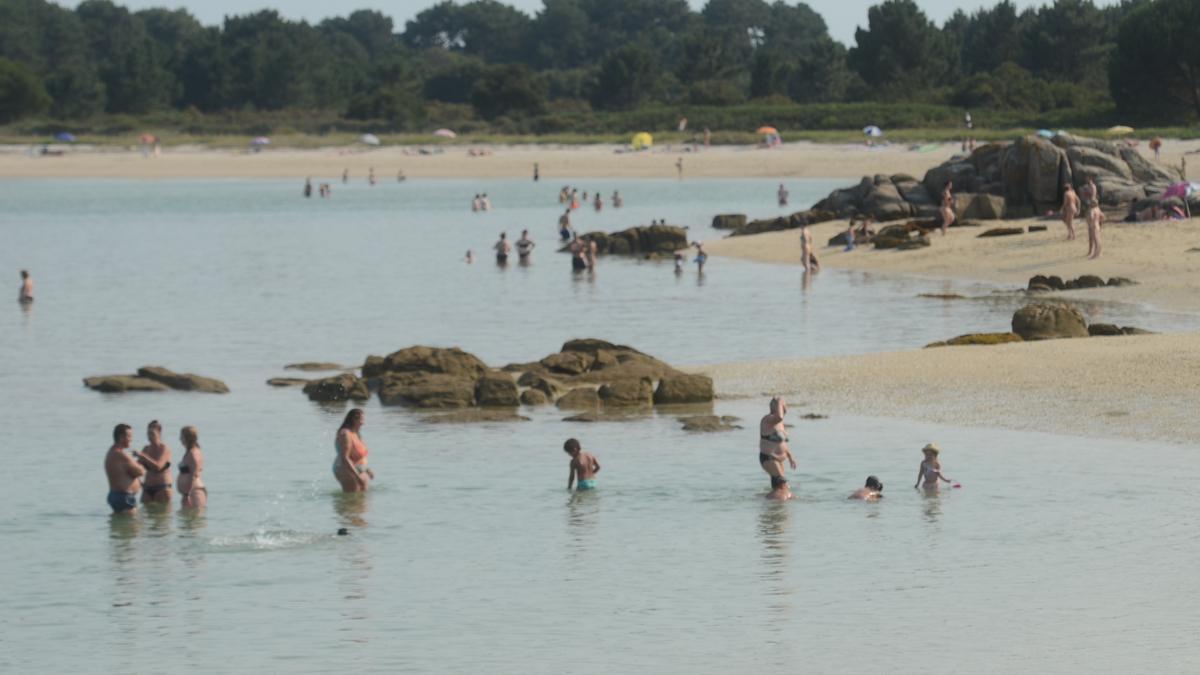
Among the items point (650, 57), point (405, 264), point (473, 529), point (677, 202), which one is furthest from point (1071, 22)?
point (473, 529)

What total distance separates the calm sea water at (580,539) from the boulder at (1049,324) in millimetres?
2638

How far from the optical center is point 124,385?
31.0 meters

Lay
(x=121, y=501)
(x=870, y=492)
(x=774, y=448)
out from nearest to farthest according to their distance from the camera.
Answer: (x=870, y=492)
(x=774, y=448)
(x=121, y=501)

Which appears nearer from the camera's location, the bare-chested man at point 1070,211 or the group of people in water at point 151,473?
the group of people in water at point 151,473

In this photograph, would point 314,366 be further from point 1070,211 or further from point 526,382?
point 1070,211

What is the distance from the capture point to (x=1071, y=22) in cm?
12444

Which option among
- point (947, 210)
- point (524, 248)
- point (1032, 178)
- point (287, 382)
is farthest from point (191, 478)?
point (1032, 178)

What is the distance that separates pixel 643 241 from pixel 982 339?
96.0 feet

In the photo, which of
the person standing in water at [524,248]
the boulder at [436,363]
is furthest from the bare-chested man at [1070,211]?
the boulder at [436,363]

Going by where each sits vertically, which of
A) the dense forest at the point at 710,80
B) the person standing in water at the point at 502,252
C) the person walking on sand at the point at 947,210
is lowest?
the person standing in water at the point at 502,252

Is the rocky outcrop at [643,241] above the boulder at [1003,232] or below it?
below

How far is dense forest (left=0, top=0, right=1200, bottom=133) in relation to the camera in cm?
9981

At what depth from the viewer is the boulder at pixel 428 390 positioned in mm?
28719

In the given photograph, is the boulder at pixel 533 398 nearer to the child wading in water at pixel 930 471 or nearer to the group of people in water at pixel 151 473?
the group of people in water at pixel 151 473
